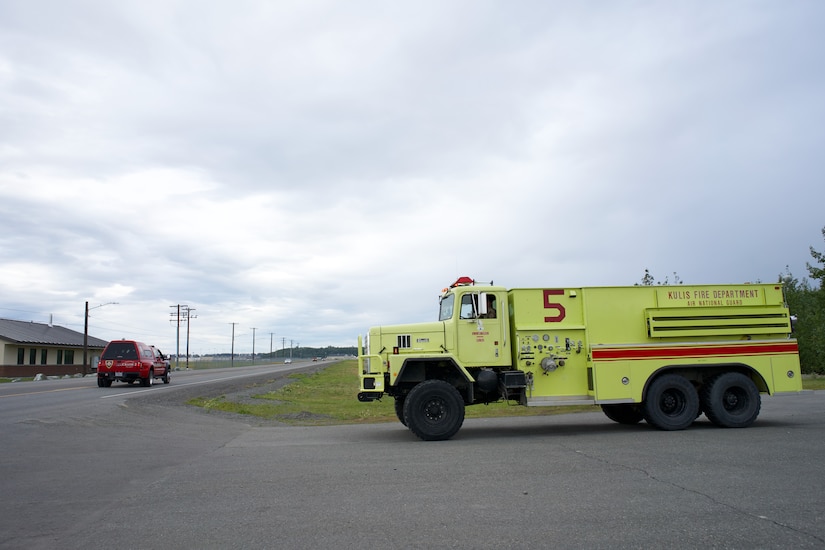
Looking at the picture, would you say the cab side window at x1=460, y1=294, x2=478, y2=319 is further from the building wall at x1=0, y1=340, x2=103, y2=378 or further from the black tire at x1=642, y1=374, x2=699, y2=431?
the building wall at x1=0, y1=340, x2=103, y2=378

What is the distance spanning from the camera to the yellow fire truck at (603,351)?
1171 centimetres

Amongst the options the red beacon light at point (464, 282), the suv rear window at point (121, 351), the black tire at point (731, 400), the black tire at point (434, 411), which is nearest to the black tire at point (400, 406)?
the black tire at point (434, 411)

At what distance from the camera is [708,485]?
22.9ft

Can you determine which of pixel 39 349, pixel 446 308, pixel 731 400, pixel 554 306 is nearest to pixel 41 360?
pixel 39 349

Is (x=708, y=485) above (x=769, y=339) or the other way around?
the other way around

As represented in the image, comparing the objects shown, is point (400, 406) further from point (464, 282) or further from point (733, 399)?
point (733, 399)

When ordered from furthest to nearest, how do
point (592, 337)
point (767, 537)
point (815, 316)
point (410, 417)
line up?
point (815, 316)
point (592, 337)
point (410, 417)
point (767, 537)

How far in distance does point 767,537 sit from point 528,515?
209cm

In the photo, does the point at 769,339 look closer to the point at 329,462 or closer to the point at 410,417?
the point at 410,417

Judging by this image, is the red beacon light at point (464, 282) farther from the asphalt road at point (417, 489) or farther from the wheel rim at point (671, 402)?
the wheel rim at point (671, 402)

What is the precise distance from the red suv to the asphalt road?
15340 millimetres

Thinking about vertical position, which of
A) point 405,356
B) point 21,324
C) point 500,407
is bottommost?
point 500,407

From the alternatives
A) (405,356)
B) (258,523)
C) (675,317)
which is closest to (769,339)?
(675,317)

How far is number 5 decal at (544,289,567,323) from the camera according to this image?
1201 centimetres
